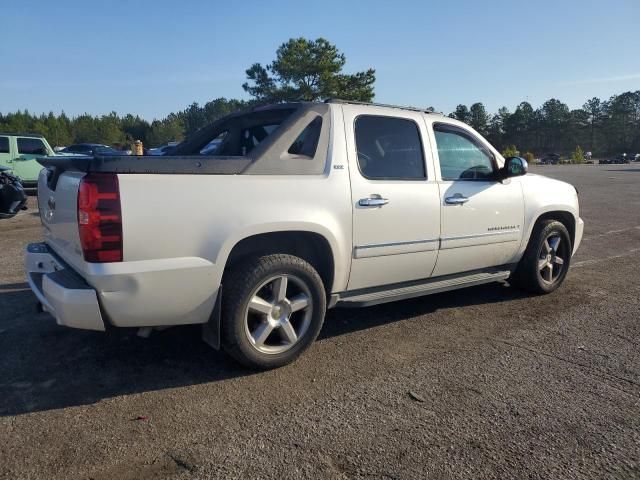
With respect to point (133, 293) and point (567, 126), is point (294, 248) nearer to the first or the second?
point (133, 293)

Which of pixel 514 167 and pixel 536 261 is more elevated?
pixel 514 167

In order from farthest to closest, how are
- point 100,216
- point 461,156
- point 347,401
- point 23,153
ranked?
point 23,153, point 461,156, point 347,401, point 100,216

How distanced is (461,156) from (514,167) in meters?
0.52

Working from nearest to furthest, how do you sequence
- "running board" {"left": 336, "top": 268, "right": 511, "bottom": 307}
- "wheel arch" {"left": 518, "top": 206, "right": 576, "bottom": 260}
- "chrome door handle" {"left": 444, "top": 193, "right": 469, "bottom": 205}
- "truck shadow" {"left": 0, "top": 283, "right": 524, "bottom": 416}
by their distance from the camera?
"truck shadow" {"left": 0, "top": 283, "right": 524, "bottom": 416}, "running board" {"left": 336, "top": 268, "right": 511, "bottom": 307}, "chrome door handle" {"left": 444, "top": 193, "right": 469, "bottom": 205}, "wheel arch" {"left": 518, "top": 206, "right": 576, "bottom": 260}

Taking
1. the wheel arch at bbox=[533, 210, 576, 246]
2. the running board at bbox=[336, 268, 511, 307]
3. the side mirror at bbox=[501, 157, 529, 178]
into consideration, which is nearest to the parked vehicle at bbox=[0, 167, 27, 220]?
the running board at bbox=[336, 268, 511, 307]

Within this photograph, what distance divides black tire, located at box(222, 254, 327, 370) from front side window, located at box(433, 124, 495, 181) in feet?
5.44

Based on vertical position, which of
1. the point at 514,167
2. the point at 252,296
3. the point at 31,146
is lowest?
the point at 252,296

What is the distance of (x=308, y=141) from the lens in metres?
3.70

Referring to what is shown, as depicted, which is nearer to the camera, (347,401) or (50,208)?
(347,401)

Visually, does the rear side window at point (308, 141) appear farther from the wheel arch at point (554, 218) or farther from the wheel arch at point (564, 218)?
the wheel arch at point (564, 218)

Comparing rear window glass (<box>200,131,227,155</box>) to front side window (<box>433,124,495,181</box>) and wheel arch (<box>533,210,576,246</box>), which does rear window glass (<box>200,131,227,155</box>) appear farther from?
wheel arch (<box>533,210,576,246</box>)

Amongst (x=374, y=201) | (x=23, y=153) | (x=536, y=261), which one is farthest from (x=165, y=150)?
(x=23, y=153)

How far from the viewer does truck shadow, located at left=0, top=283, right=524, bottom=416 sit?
3.19m

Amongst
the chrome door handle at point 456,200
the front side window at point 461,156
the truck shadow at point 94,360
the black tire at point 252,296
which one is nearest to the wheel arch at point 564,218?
the front side window at point 461,156
